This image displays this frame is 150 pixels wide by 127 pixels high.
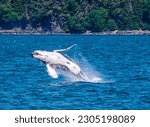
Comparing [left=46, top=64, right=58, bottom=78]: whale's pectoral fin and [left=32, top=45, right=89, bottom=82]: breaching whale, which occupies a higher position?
[left=32, top=45, right=89, bottom=82]: breaching whale

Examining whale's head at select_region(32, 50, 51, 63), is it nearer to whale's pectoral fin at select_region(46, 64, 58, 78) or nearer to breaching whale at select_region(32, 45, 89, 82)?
breaching whale at select_region(32, 45, 89, 82)

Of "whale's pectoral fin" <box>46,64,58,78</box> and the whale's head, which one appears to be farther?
the whale's head

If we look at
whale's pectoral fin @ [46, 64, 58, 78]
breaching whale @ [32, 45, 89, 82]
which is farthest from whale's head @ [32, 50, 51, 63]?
whale's pectoral fin @ [46, 64, 58, 78]

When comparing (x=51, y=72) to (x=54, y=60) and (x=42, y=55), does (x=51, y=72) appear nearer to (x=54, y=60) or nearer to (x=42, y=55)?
(x=54, y=60)

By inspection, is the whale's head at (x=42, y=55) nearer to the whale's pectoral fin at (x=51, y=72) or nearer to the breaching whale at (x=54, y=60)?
the breaching whale at (x=54, y=60)

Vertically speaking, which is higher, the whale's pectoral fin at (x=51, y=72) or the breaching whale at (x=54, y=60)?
the breaching whale at (x=54, y=60)

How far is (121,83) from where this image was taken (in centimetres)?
5956

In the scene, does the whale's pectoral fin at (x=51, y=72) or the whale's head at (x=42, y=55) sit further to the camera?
the whale's head at (x=42, y=55)

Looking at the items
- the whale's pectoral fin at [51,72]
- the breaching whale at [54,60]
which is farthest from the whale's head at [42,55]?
the whale's pectoral fin at [51,72]

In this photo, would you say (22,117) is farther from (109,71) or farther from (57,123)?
(109,71)

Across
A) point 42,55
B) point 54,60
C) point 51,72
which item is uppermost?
point 42,55

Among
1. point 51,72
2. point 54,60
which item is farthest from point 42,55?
point 51,72

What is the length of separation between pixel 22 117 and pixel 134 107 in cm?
1353

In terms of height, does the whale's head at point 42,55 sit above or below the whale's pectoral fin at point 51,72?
above
